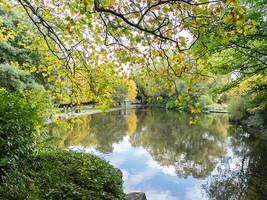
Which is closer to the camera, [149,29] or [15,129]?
[149,29]

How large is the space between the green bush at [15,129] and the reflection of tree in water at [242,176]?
5.18 metres

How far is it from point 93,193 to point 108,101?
1.37 metres

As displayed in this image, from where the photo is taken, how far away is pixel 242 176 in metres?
7.27

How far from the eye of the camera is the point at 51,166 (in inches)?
151

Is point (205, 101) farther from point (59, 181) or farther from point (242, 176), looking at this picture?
point (59, 181)

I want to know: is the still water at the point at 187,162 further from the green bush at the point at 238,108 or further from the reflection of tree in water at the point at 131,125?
the green bush at the point at 238,108

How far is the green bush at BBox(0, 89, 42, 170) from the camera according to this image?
306 centimetres

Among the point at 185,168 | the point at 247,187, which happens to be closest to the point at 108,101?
the point at 247,187

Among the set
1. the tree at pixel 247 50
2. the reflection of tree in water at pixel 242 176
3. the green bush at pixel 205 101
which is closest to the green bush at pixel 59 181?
the tree at pixel 247 50

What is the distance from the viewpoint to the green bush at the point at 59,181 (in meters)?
2.67

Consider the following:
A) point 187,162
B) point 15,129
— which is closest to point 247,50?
point 187,162

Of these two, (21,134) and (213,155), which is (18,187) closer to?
(21,134)

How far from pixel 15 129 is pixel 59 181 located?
3.47 ft

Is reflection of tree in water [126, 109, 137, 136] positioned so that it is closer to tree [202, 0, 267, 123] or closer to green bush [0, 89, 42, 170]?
tree [202, 0, 267, 123]
